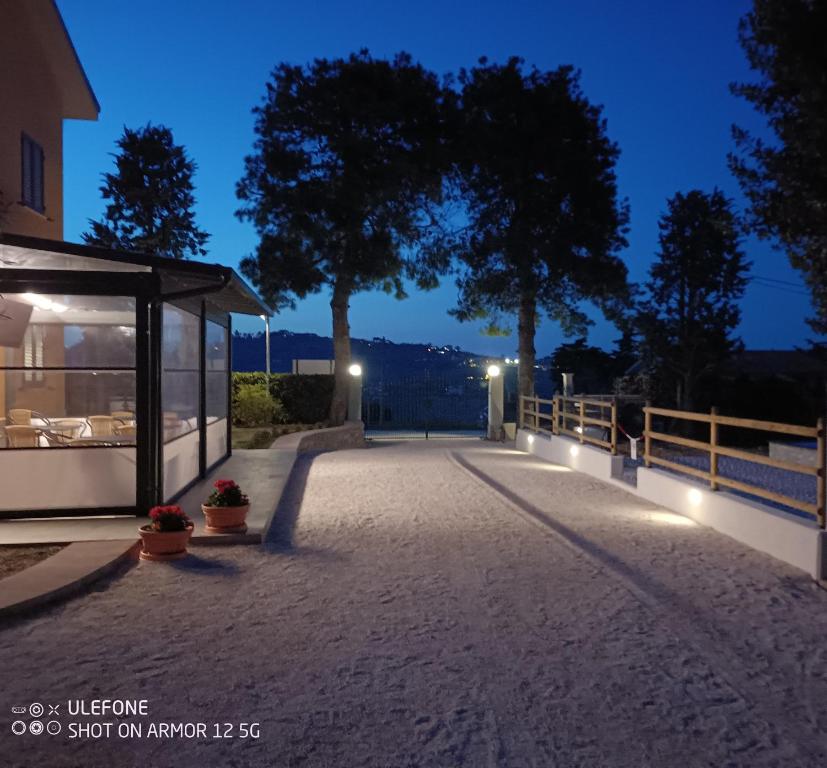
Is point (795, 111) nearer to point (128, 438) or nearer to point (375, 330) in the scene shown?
point (128, 438)

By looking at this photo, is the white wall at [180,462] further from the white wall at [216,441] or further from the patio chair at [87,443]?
the white wall at [216,441]

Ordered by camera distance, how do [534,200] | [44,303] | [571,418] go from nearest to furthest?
1. [44,303]
2. [571,418]
3. [534,200]

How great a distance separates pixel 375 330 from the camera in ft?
321

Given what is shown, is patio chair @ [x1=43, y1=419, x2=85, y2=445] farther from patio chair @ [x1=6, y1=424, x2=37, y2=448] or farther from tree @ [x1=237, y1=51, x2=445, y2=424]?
tree @ [x1=237, y1=51, x2=445, y2=424]

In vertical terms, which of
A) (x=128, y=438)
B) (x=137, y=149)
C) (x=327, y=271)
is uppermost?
(x=137, y=149)

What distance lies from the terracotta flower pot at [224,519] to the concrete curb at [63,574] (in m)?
0.77

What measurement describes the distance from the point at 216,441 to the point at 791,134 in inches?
432

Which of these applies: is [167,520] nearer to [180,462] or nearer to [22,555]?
[22,555]

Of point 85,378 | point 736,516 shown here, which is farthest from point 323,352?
point 736,516

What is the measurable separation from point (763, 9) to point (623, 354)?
29313mm

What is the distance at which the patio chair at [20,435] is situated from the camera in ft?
27.5

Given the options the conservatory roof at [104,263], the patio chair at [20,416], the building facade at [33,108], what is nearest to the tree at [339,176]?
the building facade at [33,108]

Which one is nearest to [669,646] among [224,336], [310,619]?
[310,619]

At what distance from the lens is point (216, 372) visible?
Result: 13.6 m
